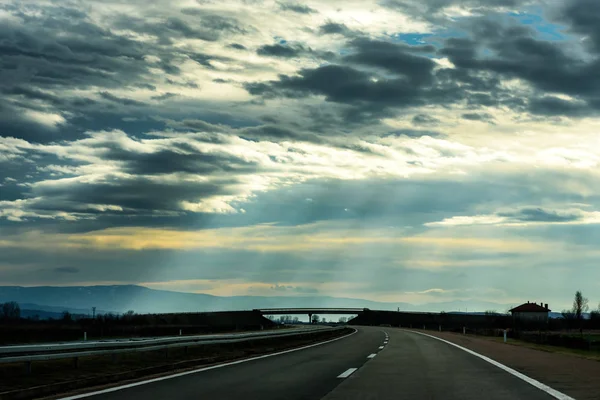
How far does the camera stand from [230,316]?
178875 millimetres

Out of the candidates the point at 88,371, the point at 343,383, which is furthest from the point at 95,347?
the point at 343,383

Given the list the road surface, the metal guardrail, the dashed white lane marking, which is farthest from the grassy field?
the dashed white lane marking

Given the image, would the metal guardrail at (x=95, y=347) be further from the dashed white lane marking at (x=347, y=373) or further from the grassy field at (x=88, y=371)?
the dashed white lane marking at (x=347, y=373)

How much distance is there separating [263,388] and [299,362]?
28.8ft

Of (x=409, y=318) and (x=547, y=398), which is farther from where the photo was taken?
(x=409, y=318)

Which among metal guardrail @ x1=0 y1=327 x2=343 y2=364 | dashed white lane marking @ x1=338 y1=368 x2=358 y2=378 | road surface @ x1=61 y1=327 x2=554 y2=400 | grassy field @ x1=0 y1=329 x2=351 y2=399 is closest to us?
road surface @ x1=61 y1=327 x2=554 y2=400

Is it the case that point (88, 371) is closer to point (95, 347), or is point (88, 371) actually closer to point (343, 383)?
point (95, 347)

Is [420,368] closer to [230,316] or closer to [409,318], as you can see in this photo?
[230,316]

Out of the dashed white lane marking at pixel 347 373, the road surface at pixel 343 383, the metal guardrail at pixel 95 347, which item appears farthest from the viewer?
the dashed white lane marking at pixel 347 373

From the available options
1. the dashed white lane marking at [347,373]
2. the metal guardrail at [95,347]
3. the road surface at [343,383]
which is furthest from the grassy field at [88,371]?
the dashed white lane marking at [347,373]

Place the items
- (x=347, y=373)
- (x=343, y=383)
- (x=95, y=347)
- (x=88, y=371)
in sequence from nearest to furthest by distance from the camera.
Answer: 1. (x=343, y=383)
2. (x=88, y=371)
3. (x=347, y=373)
4. (x=95, y=347)

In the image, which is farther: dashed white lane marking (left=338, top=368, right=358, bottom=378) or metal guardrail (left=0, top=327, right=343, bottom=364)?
dashed white lane marking (left=338, top=368, right=358, bottom=378)

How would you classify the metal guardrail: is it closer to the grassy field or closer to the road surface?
the grassy field

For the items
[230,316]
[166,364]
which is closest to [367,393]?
[166,364]
